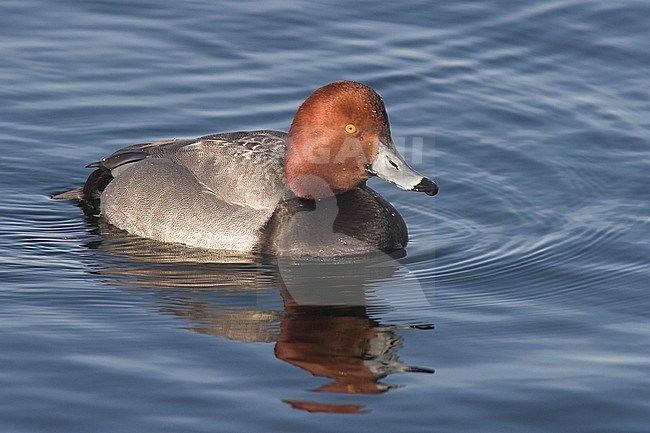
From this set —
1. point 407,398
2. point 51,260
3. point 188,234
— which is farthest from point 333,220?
point 407,398

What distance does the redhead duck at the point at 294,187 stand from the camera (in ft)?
28.7

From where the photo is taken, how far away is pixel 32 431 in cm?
621

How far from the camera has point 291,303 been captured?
26.5ft

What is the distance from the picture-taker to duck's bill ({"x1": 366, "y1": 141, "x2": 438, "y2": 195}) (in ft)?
28.5

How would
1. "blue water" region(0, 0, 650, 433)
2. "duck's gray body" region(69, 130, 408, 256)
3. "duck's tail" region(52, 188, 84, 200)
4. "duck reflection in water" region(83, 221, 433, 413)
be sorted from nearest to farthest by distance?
"blue water" region(0, 0, 650, 433)
"duck reflection in water" region(83, 221, 433, 413)
"duck's gray body" region(69, 130, 408, 256)
"duck's tail" region(52, 188, 84, 200)

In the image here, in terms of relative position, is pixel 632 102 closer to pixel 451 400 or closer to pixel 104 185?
pixel 104 185

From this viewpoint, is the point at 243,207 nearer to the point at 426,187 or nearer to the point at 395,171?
the point at 395,171

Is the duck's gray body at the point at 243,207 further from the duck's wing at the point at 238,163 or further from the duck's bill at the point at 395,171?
the duck's bill at the point at 395,171

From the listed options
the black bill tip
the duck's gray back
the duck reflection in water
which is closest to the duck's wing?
the duck's gray back

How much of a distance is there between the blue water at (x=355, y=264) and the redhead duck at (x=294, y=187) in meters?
0.22

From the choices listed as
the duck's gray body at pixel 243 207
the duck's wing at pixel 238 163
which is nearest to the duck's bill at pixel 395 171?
the duck's gray body at pixel 243 207

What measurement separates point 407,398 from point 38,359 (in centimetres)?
203

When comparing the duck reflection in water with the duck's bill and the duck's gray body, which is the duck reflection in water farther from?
the duck's bill

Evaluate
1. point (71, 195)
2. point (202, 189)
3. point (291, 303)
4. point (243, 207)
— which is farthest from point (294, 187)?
point (71, 195)
